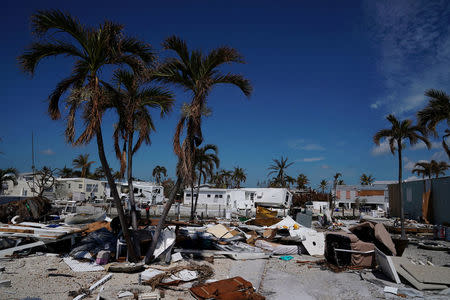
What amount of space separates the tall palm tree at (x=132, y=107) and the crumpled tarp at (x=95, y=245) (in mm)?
1261

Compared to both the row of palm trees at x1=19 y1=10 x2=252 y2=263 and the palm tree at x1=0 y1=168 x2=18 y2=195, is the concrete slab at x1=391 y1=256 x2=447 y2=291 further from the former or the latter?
the palm tree at x1=0 y1=168 x2=18 y2=195

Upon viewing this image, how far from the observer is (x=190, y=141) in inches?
313

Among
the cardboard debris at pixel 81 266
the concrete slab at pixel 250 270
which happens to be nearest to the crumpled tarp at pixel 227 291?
the concrete slab at pixel 250 270

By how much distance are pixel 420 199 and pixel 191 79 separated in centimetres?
2539

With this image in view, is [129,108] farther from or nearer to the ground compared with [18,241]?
farther from the ground

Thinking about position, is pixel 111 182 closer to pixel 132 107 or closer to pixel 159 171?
pixel 132 107

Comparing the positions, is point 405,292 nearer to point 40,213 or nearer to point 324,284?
point 324,284

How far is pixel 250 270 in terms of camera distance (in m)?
8.80

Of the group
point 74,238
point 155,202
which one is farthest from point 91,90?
point 155,202

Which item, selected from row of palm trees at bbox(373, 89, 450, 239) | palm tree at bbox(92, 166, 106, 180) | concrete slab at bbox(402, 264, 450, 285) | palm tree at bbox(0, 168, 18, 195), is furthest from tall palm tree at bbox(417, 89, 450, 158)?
palm tree at bbox(92, 166, 106, 180)

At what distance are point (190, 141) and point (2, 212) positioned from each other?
12519mm

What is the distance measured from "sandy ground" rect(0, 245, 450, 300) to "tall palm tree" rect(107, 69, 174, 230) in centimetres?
223

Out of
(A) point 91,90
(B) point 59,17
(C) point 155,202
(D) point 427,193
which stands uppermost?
(B) point 59,17

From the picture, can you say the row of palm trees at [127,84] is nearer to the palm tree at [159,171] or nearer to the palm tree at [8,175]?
the palm tree at [8,175]
